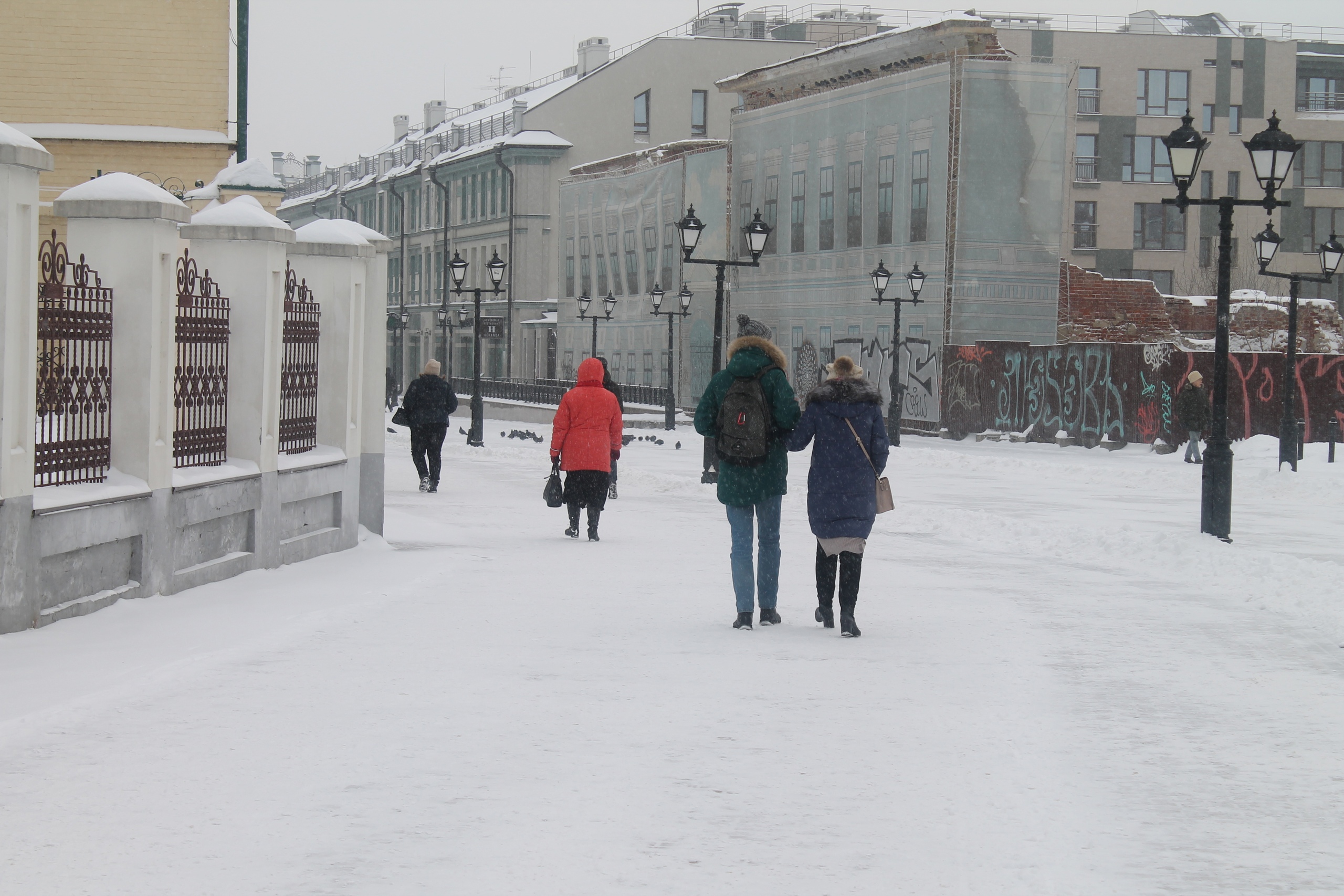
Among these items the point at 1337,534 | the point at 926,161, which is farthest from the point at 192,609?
the point at 926,161

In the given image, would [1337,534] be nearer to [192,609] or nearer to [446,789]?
[192,609]

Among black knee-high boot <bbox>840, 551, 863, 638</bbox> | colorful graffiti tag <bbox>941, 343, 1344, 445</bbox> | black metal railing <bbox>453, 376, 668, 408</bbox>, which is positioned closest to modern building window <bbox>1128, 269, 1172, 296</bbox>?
black metal railing <bbox>453, 376, 668, 408</bbox>

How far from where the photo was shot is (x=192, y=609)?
978 centimetres

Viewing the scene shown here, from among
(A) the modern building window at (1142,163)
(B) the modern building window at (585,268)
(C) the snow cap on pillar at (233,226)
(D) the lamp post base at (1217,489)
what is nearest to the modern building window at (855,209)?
(B) the modern building window at (585,268)

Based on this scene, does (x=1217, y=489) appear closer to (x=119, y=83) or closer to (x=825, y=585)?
(x=825, y=585)

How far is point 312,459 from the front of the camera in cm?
1288

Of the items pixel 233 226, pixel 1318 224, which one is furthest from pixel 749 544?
pixel 1318 224

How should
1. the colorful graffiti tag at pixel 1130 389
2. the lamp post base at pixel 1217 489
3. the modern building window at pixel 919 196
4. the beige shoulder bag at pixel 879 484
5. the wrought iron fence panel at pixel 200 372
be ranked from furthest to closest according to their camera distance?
the modern building window at pixel 919 196, the colorful graffiti tag at pixel 1130 389, the lamp post base at pixel 1217 489, the wrought iron fence panel at pixel 200 372, the beige shoulder bag at pixel 879 484

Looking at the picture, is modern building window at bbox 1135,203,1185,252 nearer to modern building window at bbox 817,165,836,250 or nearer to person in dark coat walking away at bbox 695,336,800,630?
modern building window at bbox 817,165,836,250

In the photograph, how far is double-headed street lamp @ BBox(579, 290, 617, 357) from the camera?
4958cm

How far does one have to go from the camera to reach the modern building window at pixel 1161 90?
66875 millimetres

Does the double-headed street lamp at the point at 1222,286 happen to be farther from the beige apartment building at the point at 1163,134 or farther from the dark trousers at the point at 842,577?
the beige apartment building at the point at 1163,134

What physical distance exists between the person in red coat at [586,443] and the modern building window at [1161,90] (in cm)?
5686

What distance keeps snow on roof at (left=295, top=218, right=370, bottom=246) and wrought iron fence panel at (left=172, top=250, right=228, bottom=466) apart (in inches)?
77.2
